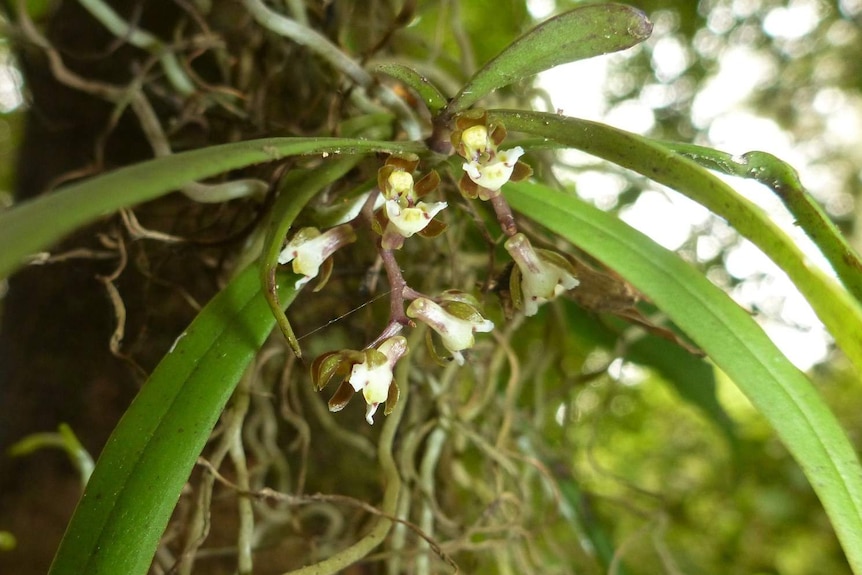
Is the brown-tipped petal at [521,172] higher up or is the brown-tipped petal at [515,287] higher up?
the brown-tipped petal at [521,172]

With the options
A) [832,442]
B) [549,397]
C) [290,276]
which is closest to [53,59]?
[290,276]

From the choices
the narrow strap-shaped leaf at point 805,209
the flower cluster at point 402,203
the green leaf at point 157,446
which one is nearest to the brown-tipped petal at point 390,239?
the flower cluster at point 402,203

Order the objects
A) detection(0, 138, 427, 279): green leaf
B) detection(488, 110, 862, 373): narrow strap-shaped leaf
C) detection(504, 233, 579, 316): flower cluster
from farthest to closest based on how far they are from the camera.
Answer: detection(504, 233, 579, 316): flower cluster → detection(488, 110, 862, 373): narrow strap-shaped leaf → detection(0, 138, 427, 279): green leaf

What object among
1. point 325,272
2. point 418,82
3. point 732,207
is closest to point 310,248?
point 325,272

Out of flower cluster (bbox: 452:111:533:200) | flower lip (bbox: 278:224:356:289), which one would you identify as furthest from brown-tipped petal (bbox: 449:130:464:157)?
flower lip (bbox: 278:224:356:289)

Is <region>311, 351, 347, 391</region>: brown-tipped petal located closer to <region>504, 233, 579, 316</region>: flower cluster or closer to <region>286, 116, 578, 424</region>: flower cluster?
<region>286, 116, 578, 424</region>: flower cluster

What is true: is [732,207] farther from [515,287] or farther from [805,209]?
[515,287]

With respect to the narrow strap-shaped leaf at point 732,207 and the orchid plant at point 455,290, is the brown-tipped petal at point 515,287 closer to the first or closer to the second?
the orchid plant at point 455,290

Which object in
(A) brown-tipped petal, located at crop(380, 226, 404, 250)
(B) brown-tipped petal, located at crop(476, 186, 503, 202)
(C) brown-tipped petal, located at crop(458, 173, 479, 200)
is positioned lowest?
(A) brown-tipped petal, located at crop(380, 226, 404, 250)
